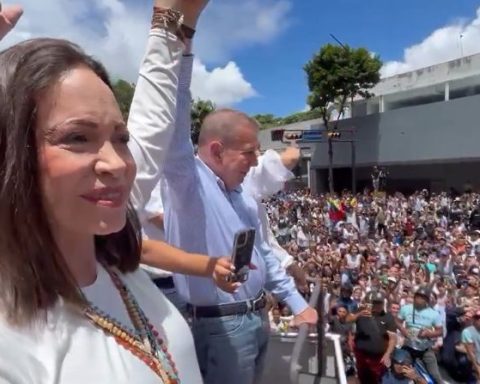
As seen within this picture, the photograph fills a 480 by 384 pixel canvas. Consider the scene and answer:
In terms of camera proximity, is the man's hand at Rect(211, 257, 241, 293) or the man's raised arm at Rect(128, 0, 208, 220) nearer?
the man's raised arm at Rect(128, 0, 208, 220)

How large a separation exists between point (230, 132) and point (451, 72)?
29.6 m

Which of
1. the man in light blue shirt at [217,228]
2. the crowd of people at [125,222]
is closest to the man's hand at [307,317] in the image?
the crowd of people at [125,222]

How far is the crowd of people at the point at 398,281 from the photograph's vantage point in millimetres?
6695

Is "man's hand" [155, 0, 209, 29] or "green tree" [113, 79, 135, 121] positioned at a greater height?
"man's hand" [155, 0, 209, 29]

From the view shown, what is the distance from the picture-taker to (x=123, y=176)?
95 centimetres

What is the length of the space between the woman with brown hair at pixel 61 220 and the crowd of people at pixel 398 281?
2.04 meters

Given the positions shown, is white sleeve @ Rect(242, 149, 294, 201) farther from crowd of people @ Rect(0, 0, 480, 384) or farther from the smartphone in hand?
the smartphone in hand

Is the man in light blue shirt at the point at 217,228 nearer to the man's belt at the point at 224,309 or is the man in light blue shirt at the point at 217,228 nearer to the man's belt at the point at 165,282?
the man's belt at the point at 224,309

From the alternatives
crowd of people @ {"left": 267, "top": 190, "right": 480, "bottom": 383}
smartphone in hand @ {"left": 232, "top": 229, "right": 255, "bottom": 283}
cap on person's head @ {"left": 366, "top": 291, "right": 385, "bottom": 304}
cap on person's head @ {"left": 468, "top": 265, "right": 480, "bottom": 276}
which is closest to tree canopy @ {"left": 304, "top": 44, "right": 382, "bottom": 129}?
crowd of people @ {"left": 267, "top": 190, "right": 480, "bottom": 383}

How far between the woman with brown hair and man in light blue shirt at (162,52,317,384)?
79cm

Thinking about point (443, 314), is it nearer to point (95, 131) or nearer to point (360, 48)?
point (95, 131)

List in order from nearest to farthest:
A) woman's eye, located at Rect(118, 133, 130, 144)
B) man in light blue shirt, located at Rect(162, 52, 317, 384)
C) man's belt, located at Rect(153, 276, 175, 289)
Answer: woman's eye, located at Rect(118, 133, 130, 144) < man in light blue shirt, located at Rect(162, 52, 317, 384) < man's belt, located at Rect(153, 276, 175, 289)

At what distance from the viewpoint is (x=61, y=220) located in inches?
36.1

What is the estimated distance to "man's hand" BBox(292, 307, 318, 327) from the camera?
7.42 ft
